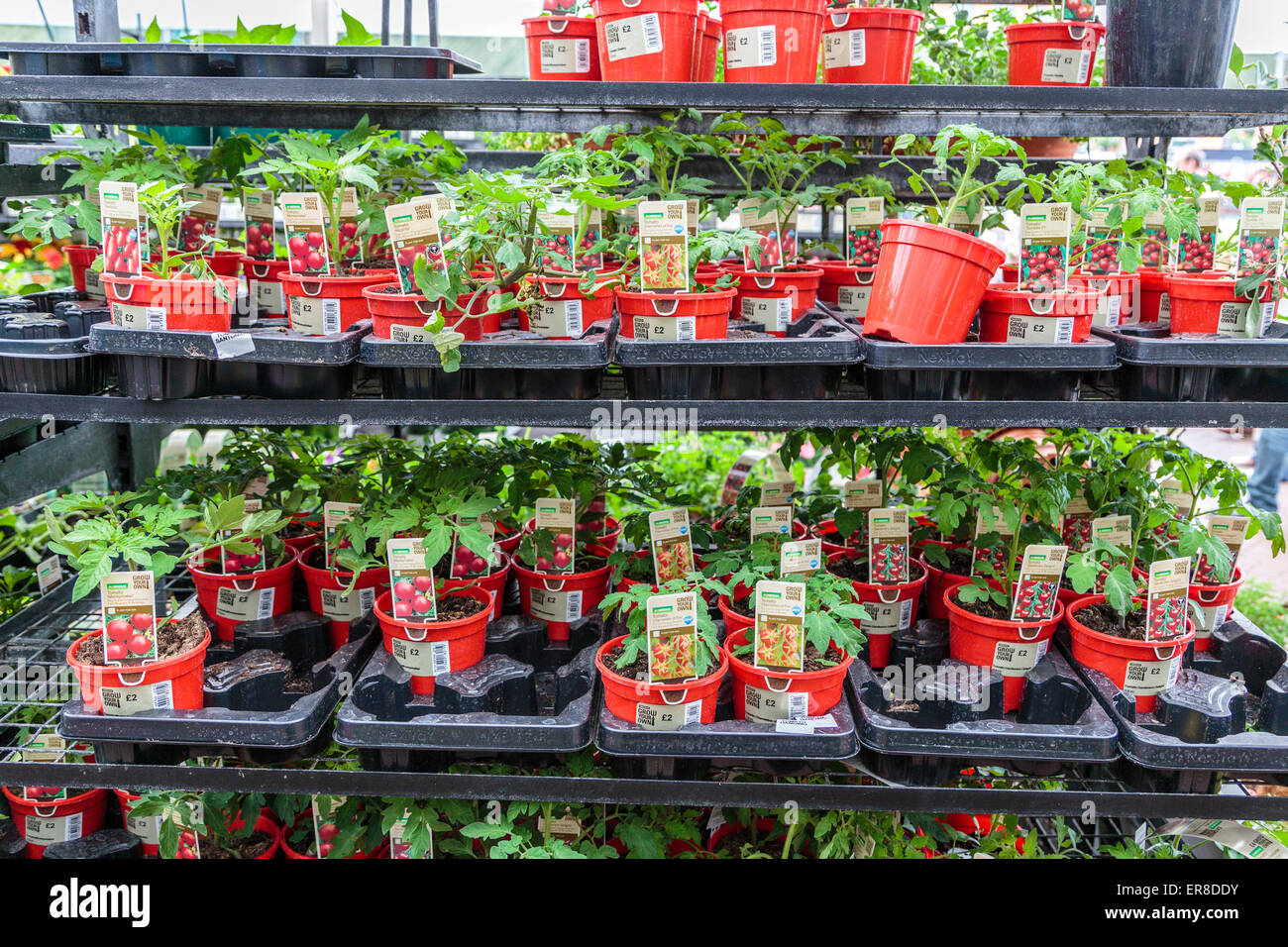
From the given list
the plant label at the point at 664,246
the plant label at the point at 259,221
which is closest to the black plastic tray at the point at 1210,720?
the plant label at the point at 664,246

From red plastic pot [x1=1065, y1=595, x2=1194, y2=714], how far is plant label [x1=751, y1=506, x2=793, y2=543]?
0.65m

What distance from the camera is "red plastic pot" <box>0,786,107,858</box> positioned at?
6.75 ft

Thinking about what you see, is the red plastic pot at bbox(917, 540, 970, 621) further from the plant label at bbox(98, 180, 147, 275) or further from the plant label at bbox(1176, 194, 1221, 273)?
the plant label at bbox(98, 180, 147, 275)

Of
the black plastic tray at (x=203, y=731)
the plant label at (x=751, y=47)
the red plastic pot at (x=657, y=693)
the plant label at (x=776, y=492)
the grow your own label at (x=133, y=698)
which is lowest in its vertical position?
the black plastic tray at (x=203, y=731)

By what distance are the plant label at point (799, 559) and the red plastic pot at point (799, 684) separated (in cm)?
15

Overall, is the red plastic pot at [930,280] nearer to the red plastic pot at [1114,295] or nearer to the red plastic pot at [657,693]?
the red plastic pot at [1114,295]

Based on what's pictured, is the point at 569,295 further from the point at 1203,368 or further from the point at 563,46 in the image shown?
the point at 1203,368

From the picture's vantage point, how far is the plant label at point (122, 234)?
1753 mm

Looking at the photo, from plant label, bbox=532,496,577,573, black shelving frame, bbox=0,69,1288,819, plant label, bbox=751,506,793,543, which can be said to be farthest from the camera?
plant label, bbox=751,506,793,543

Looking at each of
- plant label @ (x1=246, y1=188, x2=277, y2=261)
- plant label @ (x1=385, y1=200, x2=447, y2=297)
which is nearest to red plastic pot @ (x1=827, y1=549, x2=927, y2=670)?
plant label @ (x1=385, y1=200, x2=447, y2=297)

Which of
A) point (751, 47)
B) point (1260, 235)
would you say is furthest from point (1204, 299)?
point (751, 47)

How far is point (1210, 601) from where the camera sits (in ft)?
6.83
